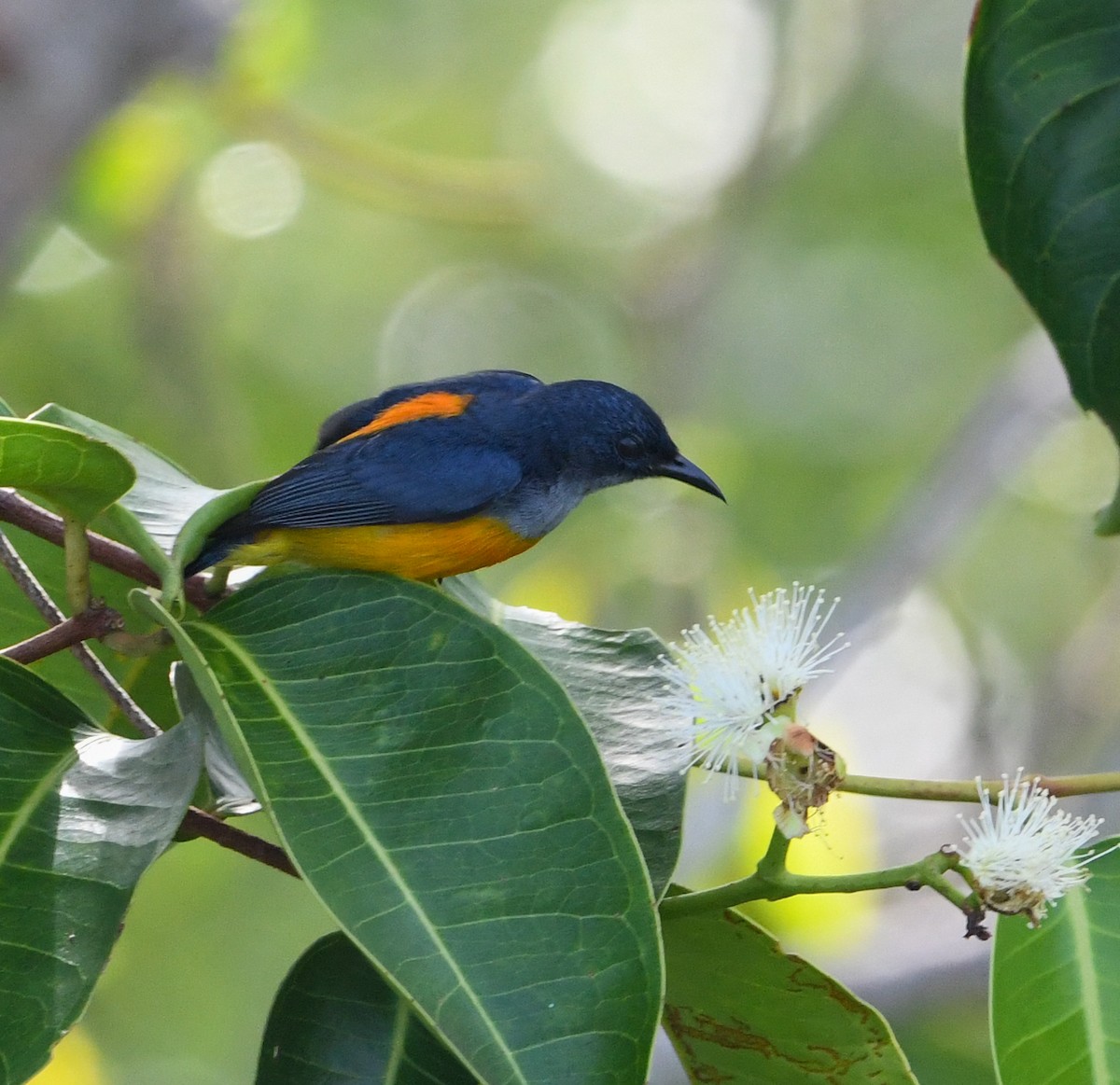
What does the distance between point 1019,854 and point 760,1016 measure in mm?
469

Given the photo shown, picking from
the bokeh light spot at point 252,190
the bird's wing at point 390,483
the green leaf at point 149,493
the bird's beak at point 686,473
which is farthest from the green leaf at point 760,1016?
the bokeh light spot at point 252,190

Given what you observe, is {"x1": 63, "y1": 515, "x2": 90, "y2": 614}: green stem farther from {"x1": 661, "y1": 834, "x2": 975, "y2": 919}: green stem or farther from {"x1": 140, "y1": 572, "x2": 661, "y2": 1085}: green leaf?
{"x1": 661, "y1": 834, "x2": 975, "y2": 919}: green stem

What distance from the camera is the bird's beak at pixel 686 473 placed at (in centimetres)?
357

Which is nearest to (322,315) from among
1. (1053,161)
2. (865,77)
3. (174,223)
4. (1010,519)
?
(174,223)

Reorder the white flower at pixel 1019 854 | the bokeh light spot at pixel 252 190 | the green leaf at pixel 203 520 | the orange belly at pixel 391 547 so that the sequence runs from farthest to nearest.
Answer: the bokeh light spot at pixel 252 190, the orange belly at pixel 391 547, the green leaf at pixel 203 520, the white flower at pixel 1019 854

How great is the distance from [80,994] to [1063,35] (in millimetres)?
1771

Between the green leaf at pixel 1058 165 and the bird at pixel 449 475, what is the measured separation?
4.24 feet

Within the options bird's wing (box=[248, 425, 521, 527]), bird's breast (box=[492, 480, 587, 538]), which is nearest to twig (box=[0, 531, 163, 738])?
bird's wing (box=[248, 425, 521, 527])

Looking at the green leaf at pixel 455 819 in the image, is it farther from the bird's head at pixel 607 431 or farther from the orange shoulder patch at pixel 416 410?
the bird's head at pixel 607 431

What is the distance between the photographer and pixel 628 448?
141 inches

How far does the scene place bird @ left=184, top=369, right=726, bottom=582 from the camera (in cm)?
298

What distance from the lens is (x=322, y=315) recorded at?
11617 mm

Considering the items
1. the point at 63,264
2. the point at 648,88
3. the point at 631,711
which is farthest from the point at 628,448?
the point at 648,88

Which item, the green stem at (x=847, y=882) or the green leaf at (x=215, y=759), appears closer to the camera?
the green stem at (x=847, y=882)
